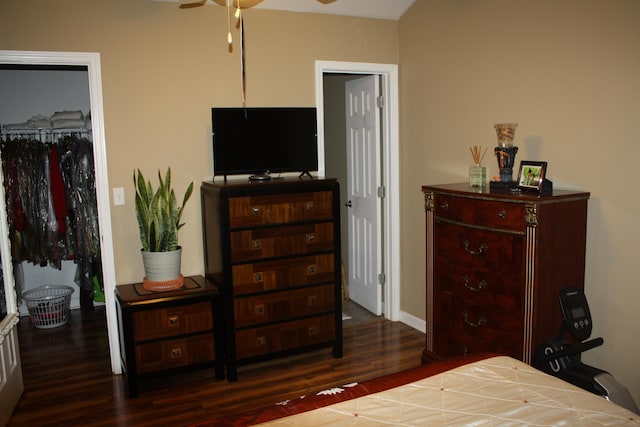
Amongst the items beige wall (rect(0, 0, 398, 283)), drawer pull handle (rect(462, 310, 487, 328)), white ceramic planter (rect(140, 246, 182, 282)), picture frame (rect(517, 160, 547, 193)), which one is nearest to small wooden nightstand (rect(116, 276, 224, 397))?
white ceramic planter (rect(140, 246, 182, 282))

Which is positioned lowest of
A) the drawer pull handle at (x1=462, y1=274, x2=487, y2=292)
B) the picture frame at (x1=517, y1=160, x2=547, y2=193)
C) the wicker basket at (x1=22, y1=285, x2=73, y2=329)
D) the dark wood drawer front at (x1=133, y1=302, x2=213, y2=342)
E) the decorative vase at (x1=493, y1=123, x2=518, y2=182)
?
the wicker basket at (x1=22, y1=285, x2=73, y2=329)

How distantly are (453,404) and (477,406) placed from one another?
7 cm

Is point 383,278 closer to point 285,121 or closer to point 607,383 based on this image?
point 285,121

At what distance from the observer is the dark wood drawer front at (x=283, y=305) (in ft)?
11.5

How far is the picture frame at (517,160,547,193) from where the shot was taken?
2.76 meters

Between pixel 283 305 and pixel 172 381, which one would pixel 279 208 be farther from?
pixel 172 381

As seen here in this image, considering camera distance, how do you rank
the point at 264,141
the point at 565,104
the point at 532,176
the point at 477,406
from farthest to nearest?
the point at 264,141 < the point at 565,104 < the point at 532,176 < the point at 477,406

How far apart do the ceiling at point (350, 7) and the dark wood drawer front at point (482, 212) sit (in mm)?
1670

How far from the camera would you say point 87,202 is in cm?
488

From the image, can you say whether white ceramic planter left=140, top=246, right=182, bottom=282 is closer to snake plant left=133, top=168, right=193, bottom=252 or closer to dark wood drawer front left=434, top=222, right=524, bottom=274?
snake plant left=133, top=168, right=193, bottom=252

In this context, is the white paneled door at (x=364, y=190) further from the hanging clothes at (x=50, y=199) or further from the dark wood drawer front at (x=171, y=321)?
the hanging clothes at (x=50, y=199)

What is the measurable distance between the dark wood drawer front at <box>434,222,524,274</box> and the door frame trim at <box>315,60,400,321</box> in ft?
3.74

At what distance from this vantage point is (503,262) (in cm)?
284

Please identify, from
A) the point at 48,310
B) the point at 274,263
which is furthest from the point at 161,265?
the point at 48,310
